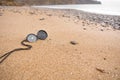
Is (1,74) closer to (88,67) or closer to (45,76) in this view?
(45,76)

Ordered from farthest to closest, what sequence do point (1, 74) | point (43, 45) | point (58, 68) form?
point (43, 45) → point (58, 68) → point (1, 74)

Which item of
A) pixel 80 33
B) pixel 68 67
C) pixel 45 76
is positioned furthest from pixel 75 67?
pixel 80 33

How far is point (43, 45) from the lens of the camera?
316cm

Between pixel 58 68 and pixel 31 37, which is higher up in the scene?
pixel 31 37

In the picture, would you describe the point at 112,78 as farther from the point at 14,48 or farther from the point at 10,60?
the point at 14,48

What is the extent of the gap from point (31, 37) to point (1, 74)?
4.17 feet

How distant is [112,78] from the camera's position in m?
2.27

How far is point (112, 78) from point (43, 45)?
139 centimetres

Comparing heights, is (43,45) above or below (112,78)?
above

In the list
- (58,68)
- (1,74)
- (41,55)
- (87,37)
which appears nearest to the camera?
(1,74)

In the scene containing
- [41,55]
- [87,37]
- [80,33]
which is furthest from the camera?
[80,33]

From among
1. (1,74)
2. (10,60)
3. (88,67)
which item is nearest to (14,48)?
(10,60)

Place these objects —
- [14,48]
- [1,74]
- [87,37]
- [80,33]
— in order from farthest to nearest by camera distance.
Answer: [80,33] < [87,37] < [14,48] < [1,74]

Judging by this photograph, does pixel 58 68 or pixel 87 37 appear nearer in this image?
pixel 58 68
